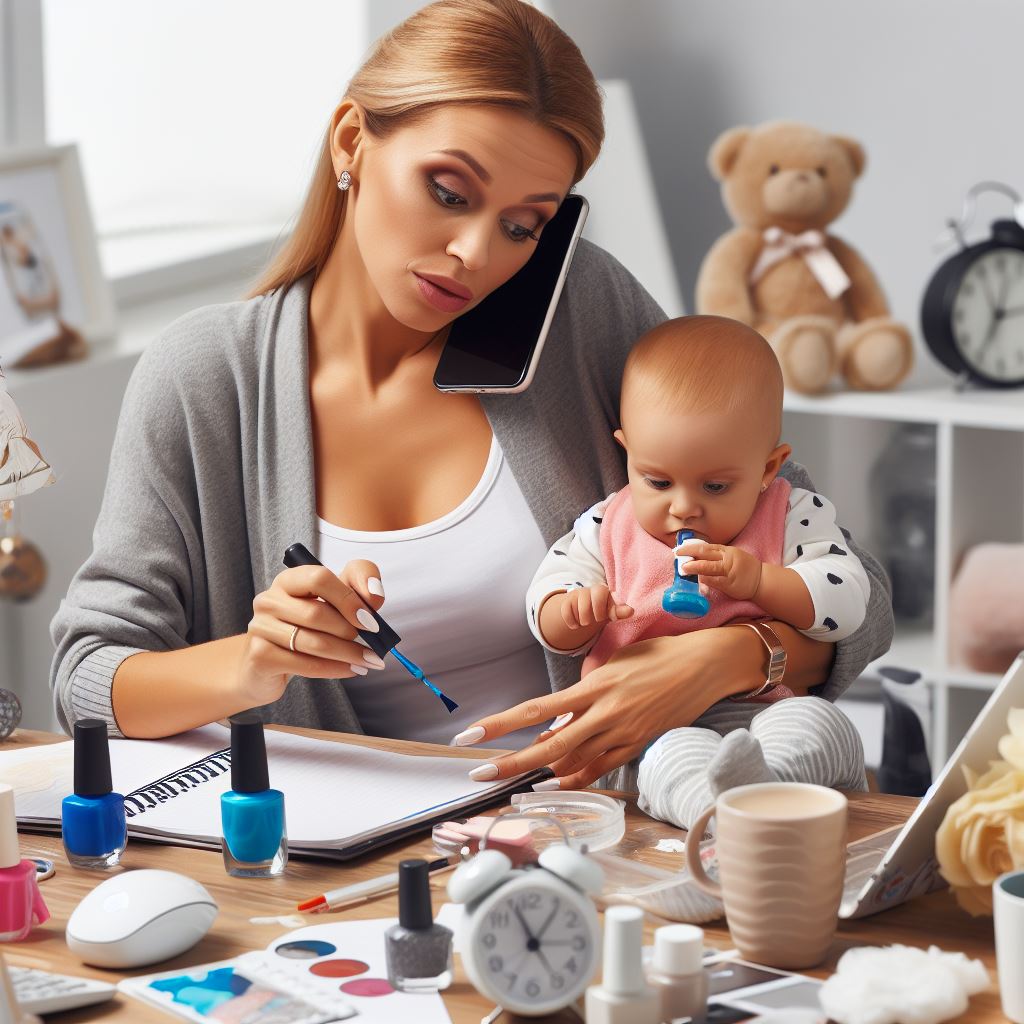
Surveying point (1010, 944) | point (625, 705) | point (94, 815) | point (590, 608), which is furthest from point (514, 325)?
point (1010, 944)

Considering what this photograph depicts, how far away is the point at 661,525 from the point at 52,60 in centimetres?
241

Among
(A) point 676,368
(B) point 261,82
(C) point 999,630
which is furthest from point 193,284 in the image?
(A) point 676,368

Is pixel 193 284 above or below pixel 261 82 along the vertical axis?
below

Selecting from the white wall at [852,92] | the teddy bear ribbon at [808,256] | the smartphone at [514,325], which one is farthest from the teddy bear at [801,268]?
the smartphone at [514,325]

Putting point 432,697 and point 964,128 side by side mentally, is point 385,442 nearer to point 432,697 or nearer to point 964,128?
point 432,697

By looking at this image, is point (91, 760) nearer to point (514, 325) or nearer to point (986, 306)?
point (514, 325)

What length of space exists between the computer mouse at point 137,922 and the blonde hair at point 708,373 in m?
0.67

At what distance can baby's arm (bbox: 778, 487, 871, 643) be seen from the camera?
1.46 meters

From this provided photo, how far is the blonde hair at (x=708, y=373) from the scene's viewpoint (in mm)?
1466

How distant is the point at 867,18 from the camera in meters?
3.30

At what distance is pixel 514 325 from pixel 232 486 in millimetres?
351

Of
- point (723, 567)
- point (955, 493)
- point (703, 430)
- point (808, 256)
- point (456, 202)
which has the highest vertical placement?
point (456, 202)

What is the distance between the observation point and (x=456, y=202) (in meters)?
1.47

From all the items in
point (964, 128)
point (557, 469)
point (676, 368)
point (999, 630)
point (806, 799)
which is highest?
point (964, 128)
